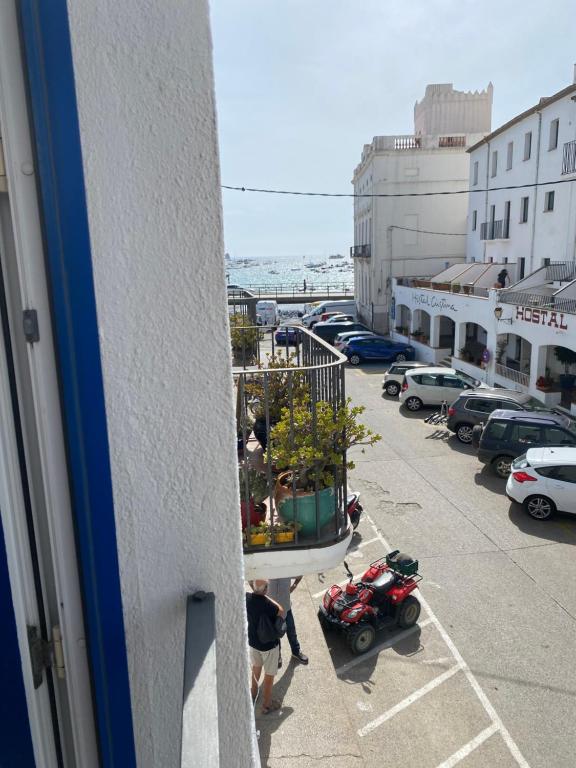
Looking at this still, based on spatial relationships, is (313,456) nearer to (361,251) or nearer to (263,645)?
(263,645)

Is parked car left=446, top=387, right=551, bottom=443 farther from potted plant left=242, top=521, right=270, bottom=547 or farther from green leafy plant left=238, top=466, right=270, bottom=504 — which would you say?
potted plant left=242, top=521, right=270, bottom=547

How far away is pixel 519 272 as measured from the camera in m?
25.7

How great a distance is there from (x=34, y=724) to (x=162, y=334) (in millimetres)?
1129

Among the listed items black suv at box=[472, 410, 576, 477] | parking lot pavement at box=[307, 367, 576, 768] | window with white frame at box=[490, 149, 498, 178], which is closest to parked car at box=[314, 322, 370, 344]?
window with white frame at box=[490, 149, 498, 178]

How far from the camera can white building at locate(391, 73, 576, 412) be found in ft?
62.5

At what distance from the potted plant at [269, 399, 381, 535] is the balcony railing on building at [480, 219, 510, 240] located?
24810 mm

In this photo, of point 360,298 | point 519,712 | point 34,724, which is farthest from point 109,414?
point 360,298

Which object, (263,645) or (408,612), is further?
(408,612)

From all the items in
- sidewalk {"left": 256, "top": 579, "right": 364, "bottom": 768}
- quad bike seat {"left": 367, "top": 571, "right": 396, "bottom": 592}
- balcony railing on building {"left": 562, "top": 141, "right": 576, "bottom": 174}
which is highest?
balcony railing on building {"left": 562, "top": 141, "right": 576, "bottom": 174}

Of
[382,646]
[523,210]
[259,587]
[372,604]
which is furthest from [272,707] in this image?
[523,210]

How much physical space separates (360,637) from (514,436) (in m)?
7.71

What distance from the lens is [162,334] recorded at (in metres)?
1.61

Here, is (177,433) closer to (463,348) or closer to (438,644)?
(438,644)

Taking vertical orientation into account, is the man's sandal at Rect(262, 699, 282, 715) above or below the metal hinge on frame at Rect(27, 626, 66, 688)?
below
